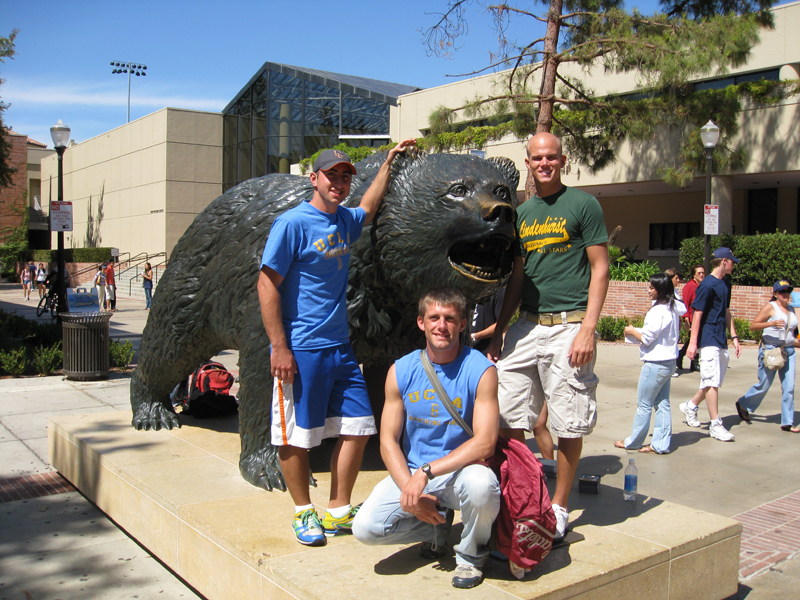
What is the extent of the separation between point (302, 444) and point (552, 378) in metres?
1.14

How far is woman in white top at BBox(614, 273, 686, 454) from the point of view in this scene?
5820 millimetres

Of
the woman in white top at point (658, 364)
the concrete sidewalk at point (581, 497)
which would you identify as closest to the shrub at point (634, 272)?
the concrete sidewalk at point (581, 497)

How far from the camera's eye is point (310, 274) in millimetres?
2988

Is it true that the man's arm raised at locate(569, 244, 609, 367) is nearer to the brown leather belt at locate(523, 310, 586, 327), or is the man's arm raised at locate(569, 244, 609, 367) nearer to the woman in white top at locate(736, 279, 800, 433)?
the brown leather belt at locate(523, 310, 586, 327)

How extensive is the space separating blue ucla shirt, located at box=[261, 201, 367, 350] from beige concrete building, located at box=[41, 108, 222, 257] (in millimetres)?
32306

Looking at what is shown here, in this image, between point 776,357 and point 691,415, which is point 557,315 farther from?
point 776,357

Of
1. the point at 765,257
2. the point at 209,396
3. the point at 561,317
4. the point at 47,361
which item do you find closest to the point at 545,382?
the point at 561,317

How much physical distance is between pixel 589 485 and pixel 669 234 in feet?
71.5

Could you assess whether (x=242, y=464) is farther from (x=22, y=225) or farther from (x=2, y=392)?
(x=22, y=225)

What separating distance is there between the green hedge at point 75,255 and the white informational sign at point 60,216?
2455 cm

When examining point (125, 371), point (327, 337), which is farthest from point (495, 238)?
point (125, 371)

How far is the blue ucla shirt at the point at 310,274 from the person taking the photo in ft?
9.57

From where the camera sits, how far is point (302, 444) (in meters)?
2.94

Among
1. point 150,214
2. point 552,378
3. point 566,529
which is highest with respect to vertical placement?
point 150,214
